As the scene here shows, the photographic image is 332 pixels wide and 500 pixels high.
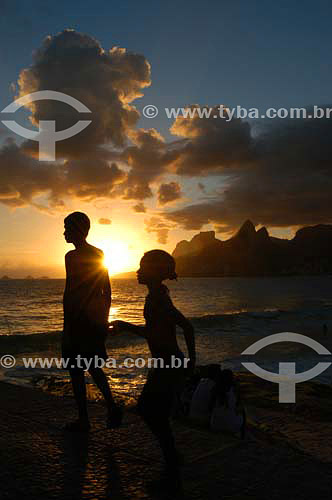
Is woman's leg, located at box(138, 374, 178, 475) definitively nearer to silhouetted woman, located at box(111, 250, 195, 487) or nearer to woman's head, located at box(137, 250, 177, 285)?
silhouetted woman, located at box(111, 250, 195, 487)

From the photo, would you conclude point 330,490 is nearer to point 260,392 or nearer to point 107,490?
point 107,490

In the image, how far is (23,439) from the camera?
379 cm

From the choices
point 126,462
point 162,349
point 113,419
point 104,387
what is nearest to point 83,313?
point 104,387

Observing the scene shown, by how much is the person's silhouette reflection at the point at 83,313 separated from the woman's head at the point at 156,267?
1051 millimetres

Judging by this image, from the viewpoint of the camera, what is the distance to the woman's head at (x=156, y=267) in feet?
9.83

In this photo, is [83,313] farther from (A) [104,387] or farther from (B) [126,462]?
(B) [126,462]

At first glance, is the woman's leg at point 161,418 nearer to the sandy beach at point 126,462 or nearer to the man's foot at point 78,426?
the sandy beach at point 126,462

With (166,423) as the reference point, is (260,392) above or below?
below

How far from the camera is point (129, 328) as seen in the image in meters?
3.24

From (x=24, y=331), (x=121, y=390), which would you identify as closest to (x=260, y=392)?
(x=121, y=390)

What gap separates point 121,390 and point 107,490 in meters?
5.39

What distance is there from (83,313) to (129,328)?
2.66ft

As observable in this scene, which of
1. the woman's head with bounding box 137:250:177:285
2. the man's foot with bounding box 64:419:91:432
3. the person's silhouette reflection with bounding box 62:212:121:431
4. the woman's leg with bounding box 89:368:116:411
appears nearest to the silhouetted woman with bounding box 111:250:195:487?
the woman's head with bounding box 137:250:177:285

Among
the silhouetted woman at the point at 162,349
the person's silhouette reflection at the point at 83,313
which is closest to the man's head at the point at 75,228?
the person's silhouette reflection at the point at 83,313
